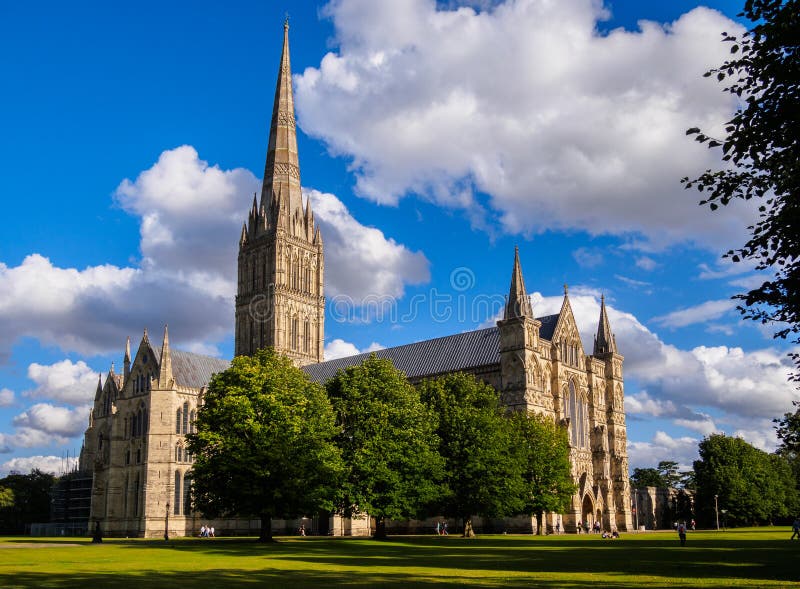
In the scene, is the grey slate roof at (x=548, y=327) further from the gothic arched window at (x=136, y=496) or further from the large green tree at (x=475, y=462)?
the gothic arched window at (x=136, y=496)

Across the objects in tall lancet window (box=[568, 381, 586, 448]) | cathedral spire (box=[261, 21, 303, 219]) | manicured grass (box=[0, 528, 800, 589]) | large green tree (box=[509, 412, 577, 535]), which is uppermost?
cathedral spire (box=[261, 21, 303, 219])

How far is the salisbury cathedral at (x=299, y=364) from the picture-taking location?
275 ft

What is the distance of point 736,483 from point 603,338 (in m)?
29.0

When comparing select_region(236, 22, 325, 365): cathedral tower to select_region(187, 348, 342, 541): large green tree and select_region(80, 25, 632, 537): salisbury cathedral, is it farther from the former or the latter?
select_region(187, 348, 342, 541): large green tree

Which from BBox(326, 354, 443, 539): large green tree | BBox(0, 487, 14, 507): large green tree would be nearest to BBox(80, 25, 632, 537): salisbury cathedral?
BBox(0, 487, 14, 507): large green tree

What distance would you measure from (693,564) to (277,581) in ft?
54.1

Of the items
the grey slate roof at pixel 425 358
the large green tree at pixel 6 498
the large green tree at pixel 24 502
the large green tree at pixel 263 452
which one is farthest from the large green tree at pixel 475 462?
the large green tree at pixel 24 502

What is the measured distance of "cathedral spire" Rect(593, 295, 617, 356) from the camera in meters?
97.7

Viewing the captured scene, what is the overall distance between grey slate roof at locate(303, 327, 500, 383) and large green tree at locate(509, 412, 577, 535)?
44.7 feet

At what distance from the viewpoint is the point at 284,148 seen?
12125 cm

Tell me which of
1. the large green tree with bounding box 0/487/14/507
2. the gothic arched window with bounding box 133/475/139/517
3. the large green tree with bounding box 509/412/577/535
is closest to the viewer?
the large green tree with bounding box 509/412/577/535

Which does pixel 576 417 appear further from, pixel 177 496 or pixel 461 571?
pixel 461 571

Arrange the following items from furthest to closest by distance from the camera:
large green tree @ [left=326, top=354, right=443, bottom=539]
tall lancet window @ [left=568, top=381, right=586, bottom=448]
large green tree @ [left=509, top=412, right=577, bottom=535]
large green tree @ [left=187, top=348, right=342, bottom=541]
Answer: tall lancet window @ [left=568, top=381, right=586, bottom=448], large green tree @ [left=509, top=412, right=577, bottom=535], large green tree @ [left=326, top=354, right=443, bottom=539], large green tree @ [left=187, top=348, right=342, bottom=541]

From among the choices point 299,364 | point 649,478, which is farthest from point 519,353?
point 649,478
